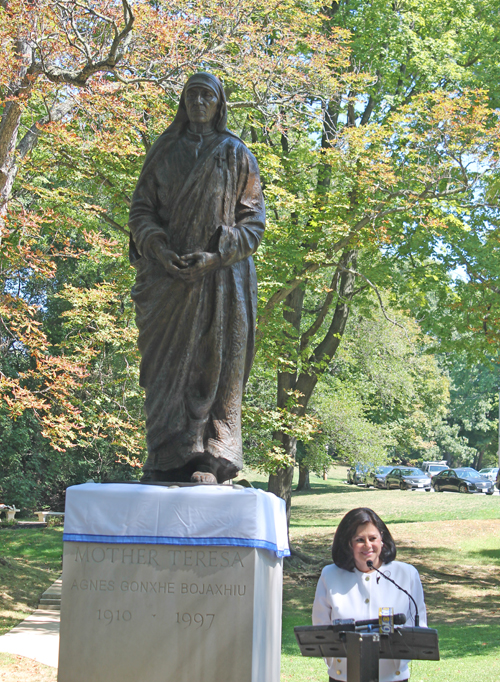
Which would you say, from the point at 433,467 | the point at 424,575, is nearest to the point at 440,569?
the point at 424,575

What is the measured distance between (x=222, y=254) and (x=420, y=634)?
7.55 feet

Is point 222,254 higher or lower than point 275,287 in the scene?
lower

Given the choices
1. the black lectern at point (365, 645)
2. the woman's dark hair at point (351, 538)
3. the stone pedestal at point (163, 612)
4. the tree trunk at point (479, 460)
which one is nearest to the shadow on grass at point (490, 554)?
the woman's dark hair at point (351, 538)

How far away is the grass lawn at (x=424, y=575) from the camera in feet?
32.4

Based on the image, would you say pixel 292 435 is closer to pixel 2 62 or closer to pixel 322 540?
pixel 322 540

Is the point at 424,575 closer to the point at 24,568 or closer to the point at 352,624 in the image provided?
the point at 24,568

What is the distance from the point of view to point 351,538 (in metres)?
3.66

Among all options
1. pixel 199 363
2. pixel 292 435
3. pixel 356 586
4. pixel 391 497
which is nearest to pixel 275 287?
pixel 292 435

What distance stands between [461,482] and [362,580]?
35599 mm

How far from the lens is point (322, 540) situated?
71.3ft

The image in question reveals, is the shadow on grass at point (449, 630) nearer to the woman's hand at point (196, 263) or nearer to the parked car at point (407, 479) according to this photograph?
the woman's hand at point (196, 263)

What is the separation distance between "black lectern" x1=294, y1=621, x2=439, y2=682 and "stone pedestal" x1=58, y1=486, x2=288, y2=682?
685 mm

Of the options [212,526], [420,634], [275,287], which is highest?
[275,287]

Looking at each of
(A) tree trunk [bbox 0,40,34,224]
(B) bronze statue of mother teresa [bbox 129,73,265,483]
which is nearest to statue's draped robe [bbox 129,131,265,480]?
(B) bronze statue of mother teresa [bbox 129,73,265,483]
